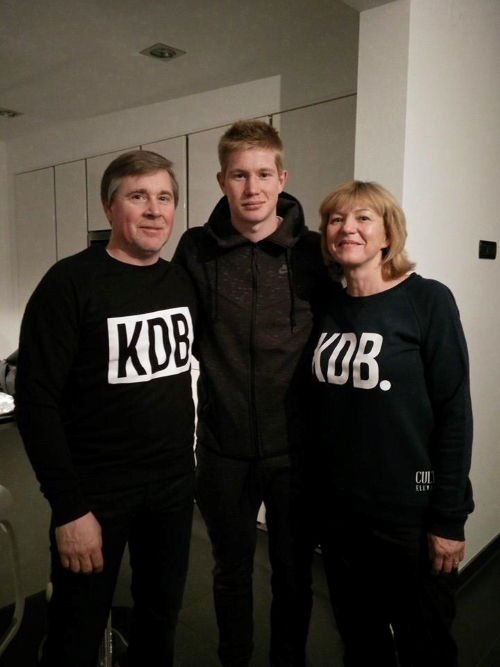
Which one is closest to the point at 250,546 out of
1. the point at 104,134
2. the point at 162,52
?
the point at 162,52

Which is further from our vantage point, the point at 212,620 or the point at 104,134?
the point at 104,134

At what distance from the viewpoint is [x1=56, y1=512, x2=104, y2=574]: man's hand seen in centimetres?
119

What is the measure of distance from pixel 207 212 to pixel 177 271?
181cm

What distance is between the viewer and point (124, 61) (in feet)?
9.30

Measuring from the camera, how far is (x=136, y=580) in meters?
1.42

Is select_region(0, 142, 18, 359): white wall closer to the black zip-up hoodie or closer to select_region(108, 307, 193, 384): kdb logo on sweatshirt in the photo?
the black zip-up hoodie

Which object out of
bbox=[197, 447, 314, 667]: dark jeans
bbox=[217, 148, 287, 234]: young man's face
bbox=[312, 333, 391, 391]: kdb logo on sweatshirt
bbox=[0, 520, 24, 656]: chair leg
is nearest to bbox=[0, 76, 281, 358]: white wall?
bbox=[217, 148, 287, 234]: young man's face

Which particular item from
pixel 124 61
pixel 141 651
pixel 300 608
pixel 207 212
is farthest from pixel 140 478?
pixel 124 61

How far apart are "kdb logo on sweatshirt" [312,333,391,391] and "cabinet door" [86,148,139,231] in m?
2.91

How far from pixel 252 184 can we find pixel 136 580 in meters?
1.10

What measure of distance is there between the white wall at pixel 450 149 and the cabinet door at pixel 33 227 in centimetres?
324

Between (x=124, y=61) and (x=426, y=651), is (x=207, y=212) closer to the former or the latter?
(x=124, y=61)

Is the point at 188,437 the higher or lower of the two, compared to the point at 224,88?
lower

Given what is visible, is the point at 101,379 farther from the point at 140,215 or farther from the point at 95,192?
the point at 95,192
